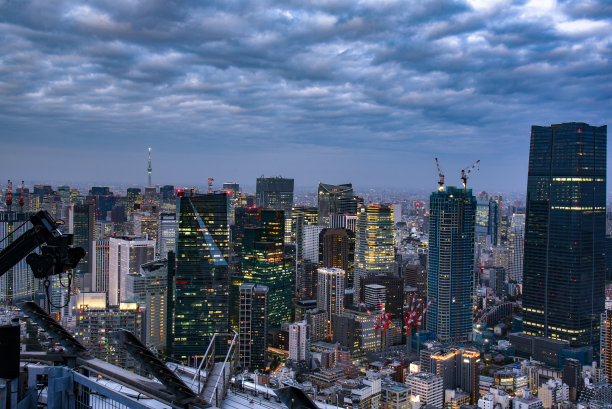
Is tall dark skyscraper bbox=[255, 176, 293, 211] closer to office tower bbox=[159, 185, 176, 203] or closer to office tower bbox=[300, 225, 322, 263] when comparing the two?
office tower bbox=[300, 225, 322, 263]

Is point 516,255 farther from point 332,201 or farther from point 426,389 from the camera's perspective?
point 426,389

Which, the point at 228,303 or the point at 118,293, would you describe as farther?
the point at 118,293

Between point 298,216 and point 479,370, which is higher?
point 298,216

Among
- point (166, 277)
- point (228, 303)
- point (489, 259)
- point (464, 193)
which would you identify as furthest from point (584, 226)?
point (166, 277)

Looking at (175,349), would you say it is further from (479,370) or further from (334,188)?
(334,188)

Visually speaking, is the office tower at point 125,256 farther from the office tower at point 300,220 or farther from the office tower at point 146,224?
the office tower at point 300,220

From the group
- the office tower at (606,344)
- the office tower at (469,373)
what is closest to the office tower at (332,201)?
the office tower at (606,344)

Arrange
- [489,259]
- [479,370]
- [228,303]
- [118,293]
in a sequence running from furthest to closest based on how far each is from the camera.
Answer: [489,259] < [118,293] < [228,303] < [479,370]
